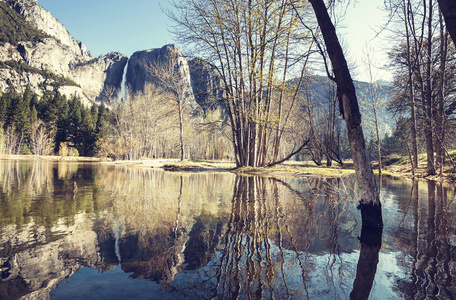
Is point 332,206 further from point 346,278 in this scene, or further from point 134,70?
point 134,70

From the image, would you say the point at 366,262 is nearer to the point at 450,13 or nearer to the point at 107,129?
the point at 450,13

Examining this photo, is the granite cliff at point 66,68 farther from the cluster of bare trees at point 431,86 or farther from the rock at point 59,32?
the cluster of bare trees at point 431,86

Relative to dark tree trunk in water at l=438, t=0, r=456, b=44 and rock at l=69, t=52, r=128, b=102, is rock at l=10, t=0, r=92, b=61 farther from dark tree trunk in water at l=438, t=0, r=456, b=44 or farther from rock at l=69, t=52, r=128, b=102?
dark tree trunk in water at l=438, t=0, r=456, b=44

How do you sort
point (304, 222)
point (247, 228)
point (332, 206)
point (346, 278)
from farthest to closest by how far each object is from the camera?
point (332, 206)
point (304, 222)
point (247, 228)
point (346, 278)

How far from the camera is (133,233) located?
374 centimetres

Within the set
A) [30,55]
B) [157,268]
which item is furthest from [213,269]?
[30,55]

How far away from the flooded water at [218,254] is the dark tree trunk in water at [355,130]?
0.39 meters

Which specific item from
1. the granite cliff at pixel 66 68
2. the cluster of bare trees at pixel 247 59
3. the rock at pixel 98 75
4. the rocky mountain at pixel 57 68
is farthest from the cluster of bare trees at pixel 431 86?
the rock at pixel 98 75

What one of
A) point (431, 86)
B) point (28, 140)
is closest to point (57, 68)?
point (28, 140)

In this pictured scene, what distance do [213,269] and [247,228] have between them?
1.58m

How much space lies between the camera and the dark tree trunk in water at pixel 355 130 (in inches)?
170

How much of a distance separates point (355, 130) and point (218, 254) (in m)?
3.26

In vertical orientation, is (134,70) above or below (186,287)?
above

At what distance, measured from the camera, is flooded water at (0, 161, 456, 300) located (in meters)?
2.20
